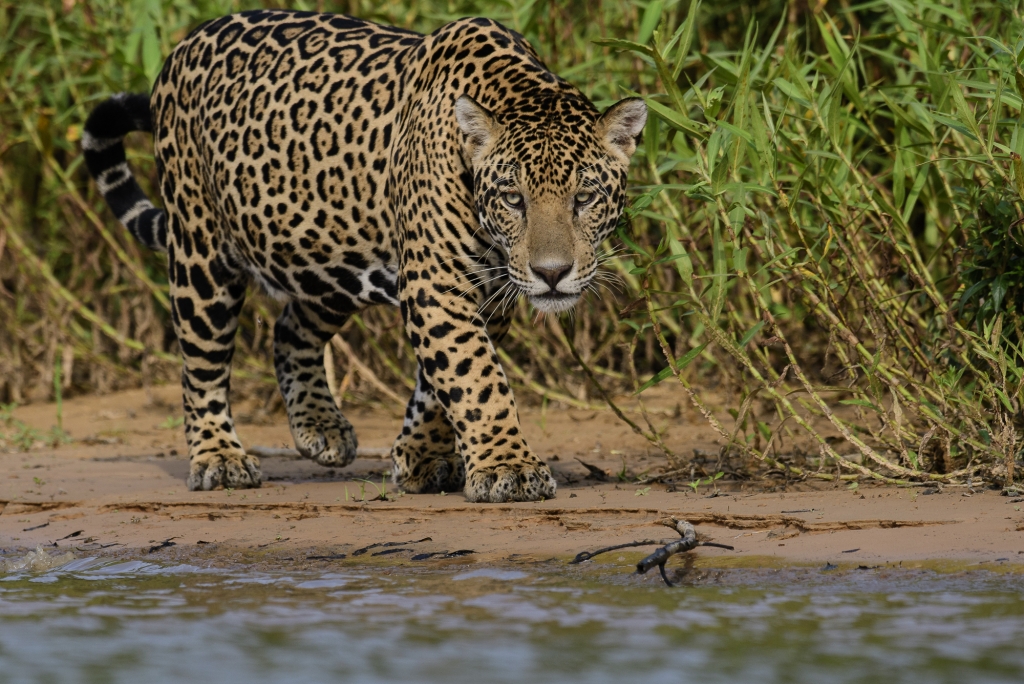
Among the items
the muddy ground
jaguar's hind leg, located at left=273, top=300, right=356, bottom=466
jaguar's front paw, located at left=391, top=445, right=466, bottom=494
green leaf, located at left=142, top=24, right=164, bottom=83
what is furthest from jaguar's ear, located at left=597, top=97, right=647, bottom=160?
green leaf, located at left=142, top=24, right=164, bottom=83

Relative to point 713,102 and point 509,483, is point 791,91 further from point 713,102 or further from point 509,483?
point 509,483

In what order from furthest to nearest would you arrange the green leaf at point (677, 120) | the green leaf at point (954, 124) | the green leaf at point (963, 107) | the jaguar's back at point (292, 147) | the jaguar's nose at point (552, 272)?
the jaguar's back at point (292, 147) < the green leaf at point (677, 120) < the jaguar's nose at point (552, 272) < the green leaf at point (954, 124) < the green leaf at point (963, 107)

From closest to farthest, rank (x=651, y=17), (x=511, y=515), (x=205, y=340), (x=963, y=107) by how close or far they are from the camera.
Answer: (x=963, y=107) < (x=511, y=515) < (x=651, y=17) < (x=205, y=340)

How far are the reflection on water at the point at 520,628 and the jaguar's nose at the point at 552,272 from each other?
1.05 meters

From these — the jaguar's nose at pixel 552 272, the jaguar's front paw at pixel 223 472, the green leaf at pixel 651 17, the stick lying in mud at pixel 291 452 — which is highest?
the green leaf at pixel 651 17

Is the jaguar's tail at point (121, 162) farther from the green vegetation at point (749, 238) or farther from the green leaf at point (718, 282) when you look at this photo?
the green leaf at point (718, 282)

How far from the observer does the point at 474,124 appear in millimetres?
5270

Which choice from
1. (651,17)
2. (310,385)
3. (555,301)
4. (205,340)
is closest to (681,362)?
(555,301)

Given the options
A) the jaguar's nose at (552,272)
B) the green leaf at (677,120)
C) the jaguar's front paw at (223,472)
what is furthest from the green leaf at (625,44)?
the jaguar's front paw at (223,472)

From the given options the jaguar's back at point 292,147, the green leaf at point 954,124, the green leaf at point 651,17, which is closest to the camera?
the green leaf at point 954,124

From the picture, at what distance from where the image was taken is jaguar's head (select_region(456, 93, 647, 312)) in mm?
4996

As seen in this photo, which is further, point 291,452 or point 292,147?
point 291,452

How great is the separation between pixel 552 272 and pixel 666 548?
3.87 feet

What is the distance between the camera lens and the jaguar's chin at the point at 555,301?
498cm
